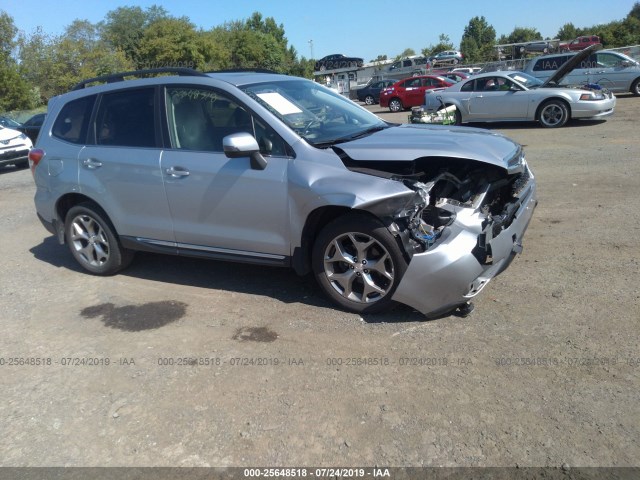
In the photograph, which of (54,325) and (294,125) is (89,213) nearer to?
(54,325)

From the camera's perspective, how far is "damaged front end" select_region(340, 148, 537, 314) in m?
3.79

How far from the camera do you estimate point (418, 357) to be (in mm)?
3633

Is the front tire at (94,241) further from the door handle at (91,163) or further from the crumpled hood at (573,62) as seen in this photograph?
the crumpled hood at (573,62)

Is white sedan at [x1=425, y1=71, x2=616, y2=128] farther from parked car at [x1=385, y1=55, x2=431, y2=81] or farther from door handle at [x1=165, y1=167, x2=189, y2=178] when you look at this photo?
parked car at [x1=385, y1=55, x2=431, y2=81]

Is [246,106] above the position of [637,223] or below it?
above

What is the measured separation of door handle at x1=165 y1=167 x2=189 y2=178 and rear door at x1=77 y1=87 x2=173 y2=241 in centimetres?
13

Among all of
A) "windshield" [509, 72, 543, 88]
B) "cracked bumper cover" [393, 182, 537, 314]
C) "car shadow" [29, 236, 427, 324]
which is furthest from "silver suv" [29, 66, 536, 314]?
"windshield" [509, 72, 543, 88]

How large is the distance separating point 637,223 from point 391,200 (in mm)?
3518

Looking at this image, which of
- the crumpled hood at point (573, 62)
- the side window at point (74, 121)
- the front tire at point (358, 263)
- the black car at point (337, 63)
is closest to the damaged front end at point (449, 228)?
the front tire at point (358, 263)

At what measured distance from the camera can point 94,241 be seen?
18.4 feet

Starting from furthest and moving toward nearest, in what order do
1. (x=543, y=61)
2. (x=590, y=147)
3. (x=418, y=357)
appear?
1. (x=543, y=61)
2. (x=590, y=147)
3. (x=418, y=357)

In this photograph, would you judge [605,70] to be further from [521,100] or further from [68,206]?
[68,206]

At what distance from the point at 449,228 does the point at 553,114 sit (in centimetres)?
1178

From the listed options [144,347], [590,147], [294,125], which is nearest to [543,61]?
[590,147]
